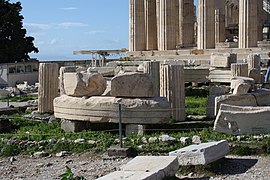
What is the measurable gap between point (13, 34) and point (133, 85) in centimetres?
3493

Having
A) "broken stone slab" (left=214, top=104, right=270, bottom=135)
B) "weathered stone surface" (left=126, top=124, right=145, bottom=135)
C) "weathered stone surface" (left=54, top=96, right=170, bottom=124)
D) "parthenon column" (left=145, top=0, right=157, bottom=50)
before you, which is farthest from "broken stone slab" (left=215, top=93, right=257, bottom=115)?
"parthenon column" (left=145, top=0, right=157, bottom=50)

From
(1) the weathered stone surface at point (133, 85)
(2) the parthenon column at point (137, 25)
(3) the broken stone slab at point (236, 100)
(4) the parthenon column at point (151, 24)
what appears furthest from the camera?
(4) the parthenon column at point (151, 24)

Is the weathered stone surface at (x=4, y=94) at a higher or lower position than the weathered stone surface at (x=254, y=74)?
lower

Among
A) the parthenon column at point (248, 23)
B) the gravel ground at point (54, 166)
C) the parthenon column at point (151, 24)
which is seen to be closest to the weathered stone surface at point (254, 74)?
the gravel ground at point (54, 166)

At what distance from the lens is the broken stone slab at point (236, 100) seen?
15016 millimetres

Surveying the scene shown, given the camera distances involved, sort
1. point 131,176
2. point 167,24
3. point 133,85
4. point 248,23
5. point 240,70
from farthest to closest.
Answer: point 167,24 < point 248,23 < point 240,70 < point 133,85 < point 131,176

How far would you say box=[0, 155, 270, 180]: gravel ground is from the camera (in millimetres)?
10570

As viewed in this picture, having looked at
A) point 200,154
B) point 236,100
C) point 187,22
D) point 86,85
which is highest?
point 187,22

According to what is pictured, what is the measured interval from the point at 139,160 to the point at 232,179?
1780mm

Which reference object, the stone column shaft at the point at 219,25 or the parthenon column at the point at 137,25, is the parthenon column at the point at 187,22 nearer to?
the stone column shaft at the point at 219,25

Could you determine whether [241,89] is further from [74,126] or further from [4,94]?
[4,94]

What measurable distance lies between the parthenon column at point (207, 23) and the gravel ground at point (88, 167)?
21.4 m

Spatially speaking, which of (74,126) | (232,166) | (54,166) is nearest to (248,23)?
(74,126)

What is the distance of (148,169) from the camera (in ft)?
31.7
